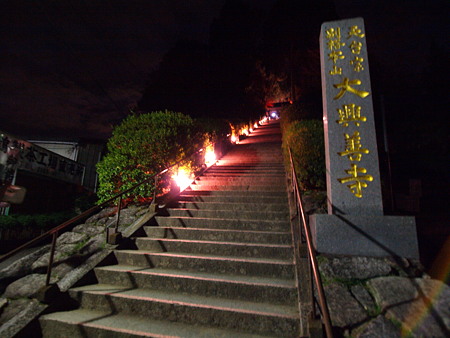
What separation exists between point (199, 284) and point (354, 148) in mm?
3792

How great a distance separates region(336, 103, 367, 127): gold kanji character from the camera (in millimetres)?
4562

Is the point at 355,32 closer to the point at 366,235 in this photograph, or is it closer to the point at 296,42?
the point at 366,235

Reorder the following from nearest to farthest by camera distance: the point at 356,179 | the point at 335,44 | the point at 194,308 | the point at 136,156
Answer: the point at 194,308 < the point at 356,179 < the point at 335,44 < the point at 136,156

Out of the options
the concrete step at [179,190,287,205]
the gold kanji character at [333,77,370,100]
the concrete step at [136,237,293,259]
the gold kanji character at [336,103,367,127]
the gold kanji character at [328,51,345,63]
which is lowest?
the concrete step at [136,237,293,259]

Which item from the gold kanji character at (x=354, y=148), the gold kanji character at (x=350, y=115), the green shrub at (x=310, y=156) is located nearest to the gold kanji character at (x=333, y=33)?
the gold kanji character at (x=350, y=115)

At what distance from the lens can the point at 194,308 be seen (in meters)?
3.24

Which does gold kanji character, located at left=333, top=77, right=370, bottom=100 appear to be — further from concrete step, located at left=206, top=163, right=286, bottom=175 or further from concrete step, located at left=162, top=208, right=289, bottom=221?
concrete step, located at left=206, top=163, right=286, bottom=175

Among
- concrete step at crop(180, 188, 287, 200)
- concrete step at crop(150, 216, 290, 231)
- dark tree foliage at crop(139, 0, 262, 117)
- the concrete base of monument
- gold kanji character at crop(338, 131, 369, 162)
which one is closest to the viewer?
the concrete base of monument

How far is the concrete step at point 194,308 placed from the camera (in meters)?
2.97

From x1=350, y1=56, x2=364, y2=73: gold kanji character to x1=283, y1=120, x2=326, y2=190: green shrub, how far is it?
165 centimetres

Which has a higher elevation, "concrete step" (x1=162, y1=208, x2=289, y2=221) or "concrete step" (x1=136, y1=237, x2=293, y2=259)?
"concrete step" (x1=162, y1=208, x2=289, y2=221)

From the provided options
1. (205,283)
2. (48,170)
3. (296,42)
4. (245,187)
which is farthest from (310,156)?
(296,42)

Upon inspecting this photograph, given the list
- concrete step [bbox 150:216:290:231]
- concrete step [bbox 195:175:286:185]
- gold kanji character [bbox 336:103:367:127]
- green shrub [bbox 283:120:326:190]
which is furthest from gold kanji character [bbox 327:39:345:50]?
concrete step [bbox 195:175:286:185]

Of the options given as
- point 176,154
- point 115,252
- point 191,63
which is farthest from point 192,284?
point 191,63
